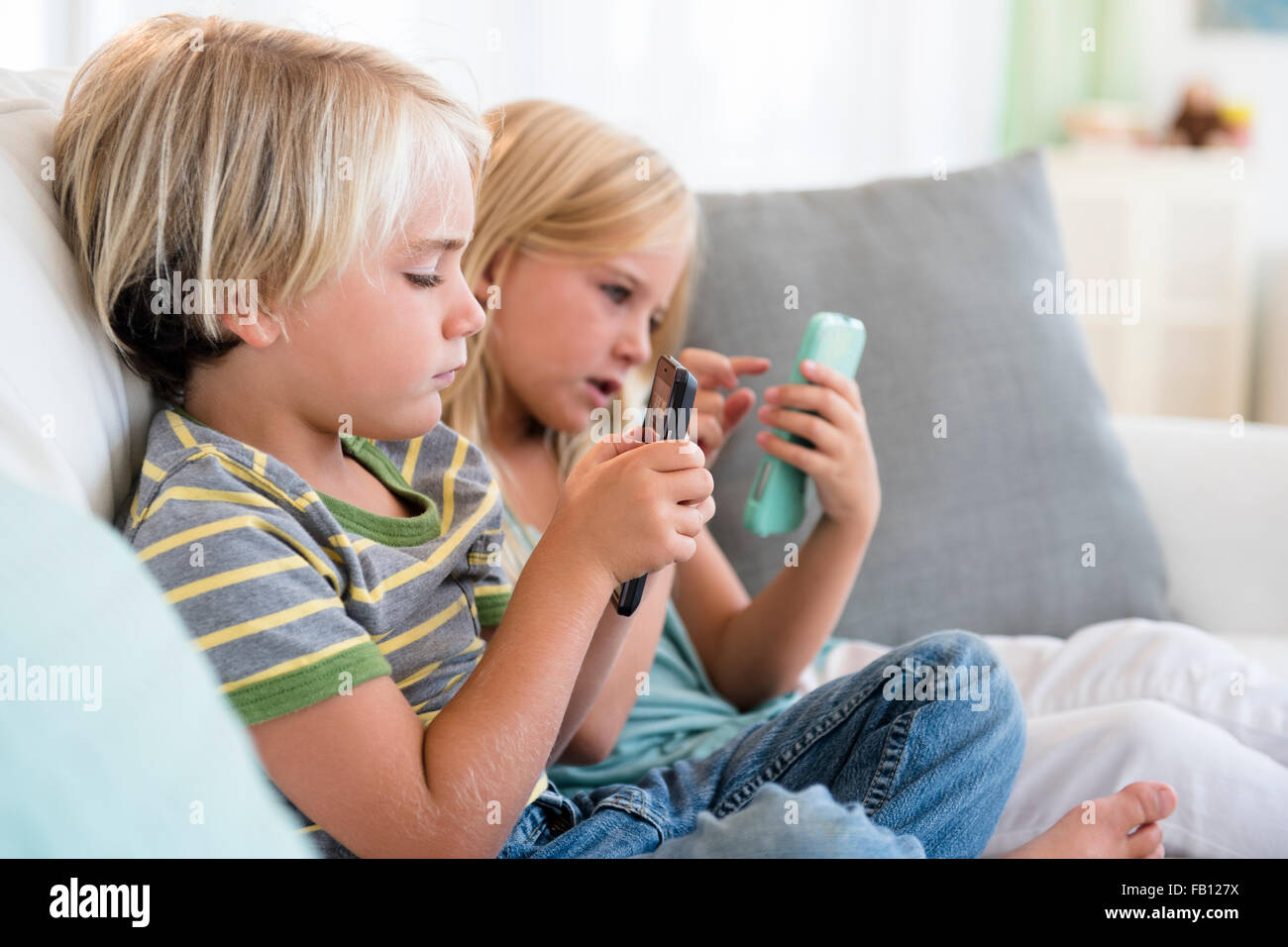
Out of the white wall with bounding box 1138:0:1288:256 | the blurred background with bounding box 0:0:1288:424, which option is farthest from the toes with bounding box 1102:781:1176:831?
the white wall with bounding box 1138:0:1288:256

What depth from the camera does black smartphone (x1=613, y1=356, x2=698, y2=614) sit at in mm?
745

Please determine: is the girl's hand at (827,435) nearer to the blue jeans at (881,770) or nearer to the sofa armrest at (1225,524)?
the blue jeans at (881,770)

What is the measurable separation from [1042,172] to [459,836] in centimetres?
118

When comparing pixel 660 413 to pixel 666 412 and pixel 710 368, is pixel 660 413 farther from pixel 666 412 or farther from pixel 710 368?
pixel 710 368

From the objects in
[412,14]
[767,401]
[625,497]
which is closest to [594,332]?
[767,401]

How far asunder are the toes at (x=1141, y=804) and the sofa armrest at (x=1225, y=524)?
59 cm

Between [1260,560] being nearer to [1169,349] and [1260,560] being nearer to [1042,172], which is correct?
[1042,172]

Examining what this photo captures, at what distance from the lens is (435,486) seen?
0.87 m

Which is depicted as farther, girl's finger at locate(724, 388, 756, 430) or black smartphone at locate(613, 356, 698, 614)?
girl's finger at locate(724, 388, 756, 430)

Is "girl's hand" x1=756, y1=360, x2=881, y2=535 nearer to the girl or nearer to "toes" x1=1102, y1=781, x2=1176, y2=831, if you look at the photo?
the girl

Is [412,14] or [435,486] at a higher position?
[412,14]

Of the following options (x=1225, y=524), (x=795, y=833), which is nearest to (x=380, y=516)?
(x=795, y=833)

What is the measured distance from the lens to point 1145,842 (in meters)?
0.80

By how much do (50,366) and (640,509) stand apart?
1.10 feet
